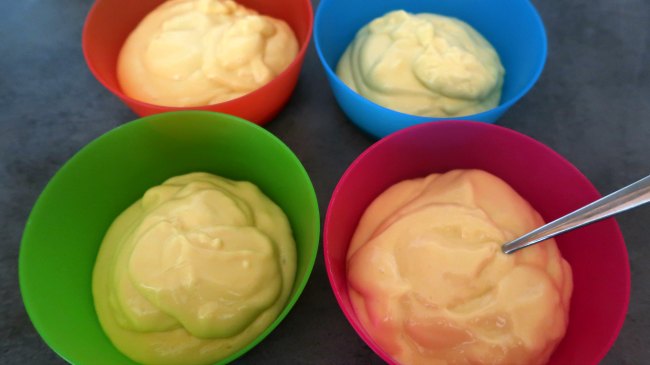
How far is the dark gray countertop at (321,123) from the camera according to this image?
3.14 ft

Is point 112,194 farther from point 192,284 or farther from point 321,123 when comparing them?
point 321,123

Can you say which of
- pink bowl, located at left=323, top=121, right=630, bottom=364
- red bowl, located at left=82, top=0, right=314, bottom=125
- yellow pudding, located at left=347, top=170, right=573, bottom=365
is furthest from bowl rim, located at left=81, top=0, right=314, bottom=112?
yellow pudding, located at left=347, top=170, right=573, bottom=365

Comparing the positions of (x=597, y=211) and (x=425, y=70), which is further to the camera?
(x=425, y=70)

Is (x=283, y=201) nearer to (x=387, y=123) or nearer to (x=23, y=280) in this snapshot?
(x=387, y=123)

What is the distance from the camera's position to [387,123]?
3.29ft

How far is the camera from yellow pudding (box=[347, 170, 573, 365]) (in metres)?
0.77

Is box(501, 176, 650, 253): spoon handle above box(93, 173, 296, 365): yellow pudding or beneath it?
above

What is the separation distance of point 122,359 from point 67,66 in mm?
945

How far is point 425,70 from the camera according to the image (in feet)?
3.47

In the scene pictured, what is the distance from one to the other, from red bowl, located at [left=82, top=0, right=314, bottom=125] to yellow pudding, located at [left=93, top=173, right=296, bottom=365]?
232mm

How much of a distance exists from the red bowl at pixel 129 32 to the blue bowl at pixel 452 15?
3.3 inches

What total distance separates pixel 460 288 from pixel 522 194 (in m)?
0.31

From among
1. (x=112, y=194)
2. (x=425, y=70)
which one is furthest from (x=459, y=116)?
(x=112, y=194)

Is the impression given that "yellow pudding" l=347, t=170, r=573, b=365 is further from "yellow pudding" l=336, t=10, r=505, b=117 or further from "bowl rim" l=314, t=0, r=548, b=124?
"yellow pudding" l=336, t=10, r=505, b=117
